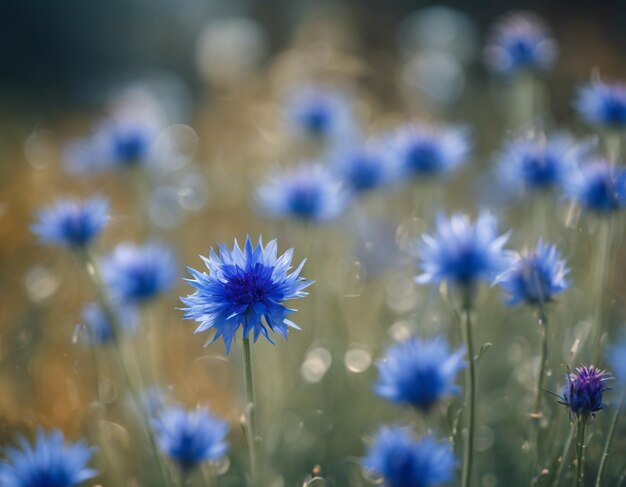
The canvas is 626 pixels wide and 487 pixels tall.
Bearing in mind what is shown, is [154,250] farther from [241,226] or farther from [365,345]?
[241,226]

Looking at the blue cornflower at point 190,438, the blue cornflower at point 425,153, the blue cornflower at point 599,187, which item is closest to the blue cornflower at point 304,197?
the blue cornflower at point 425,153

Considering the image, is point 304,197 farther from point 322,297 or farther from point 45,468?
point 45,468

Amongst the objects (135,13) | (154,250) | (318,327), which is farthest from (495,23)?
(154,250)

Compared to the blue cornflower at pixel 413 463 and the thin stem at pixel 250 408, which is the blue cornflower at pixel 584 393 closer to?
the blue cornflower at pixel 413 463

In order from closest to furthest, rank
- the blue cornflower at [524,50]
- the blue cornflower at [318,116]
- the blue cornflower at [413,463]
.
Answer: the blue cornflower at [413,463]
the blue cornflower at [524,50]
the blue cornflower at [318,116]

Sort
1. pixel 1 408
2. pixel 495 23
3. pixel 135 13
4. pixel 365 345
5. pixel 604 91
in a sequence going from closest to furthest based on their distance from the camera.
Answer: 1. pixel 1 408
2. pixel 604 91
3. pixel 365 345
4. pixel 495 23
5. pixel 135 13

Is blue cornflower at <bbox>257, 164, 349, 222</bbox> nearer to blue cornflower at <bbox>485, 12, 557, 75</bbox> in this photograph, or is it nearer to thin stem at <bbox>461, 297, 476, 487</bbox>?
blue cornflower at <bbox>485, 12, 557, 75</bbox>
